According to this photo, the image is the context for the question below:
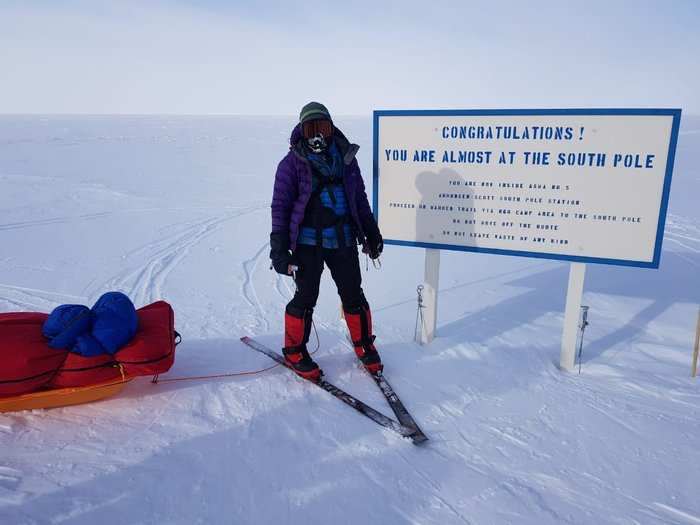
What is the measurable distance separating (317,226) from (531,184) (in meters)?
1.65

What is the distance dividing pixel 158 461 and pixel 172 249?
4908mm

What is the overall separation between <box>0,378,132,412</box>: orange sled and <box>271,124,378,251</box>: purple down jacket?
146 cm

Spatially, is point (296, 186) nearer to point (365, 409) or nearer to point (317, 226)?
point (317, 226)

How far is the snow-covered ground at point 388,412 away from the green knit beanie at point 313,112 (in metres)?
1.88

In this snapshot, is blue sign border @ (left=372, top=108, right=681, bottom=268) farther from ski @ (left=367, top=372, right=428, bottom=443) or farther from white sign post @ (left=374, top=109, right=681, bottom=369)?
ski @ (left=367, top=372, right=428, bottom=443)

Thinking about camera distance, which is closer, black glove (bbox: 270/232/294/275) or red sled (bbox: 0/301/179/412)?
red sled (bbox: 0/301/179/412)

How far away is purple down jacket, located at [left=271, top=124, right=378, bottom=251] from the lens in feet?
10.2

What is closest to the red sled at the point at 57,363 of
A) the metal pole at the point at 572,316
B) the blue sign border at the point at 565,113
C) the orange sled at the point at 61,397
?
the orange sled at the point at 61,397

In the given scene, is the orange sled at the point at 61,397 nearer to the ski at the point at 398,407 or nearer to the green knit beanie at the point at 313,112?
the ski at the point at 398,407

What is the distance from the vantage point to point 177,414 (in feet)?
9.53

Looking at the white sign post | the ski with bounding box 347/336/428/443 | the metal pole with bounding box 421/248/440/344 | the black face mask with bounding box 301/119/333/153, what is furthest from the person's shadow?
the ski with bounding box 347/336/428/443

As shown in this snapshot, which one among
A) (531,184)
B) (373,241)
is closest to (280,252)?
(373,241)

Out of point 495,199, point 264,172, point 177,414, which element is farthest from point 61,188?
point 495,199

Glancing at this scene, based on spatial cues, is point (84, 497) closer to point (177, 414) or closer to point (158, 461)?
point (158, 461)
